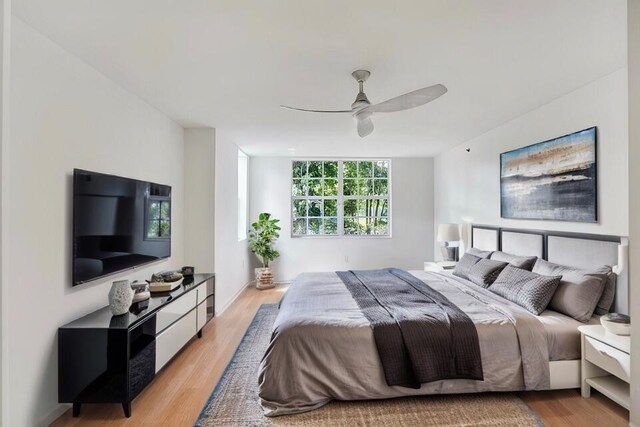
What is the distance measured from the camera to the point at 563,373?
228cm

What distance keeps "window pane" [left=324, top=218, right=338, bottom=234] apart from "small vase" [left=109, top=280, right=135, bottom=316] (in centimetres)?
431

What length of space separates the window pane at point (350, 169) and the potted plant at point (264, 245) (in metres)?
1.66

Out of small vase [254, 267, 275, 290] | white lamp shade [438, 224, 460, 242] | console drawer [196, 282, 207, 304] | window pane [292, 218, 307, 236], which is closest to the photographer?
console drawer [196, 282, 207, 304]

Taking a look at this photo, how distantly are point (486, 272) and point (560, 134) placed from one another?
4.80ft

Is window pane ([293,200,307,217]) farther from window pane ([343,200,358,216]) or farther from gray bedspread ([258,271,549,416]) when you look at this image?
gray bedspread ([258,271,549,416])

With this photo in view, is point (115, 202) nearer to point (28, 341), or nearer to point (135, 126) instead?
point (135, 126)

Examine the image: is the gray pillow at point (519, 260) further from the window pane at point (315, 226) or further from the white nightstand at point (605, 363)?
the window pane at point (315, 226)

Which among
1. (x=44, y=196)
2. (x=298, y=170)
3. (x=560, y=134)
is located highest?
(x=298, y=170)

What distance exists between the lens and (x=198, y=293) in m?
3.37

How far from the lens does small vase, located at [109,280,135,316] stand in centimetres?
231

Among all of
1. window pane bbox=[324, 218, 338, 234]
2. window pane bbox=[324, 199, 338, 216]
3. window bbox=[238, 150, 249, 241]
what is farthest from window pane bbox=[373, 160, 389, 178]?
window bbox=[238, 150, 249, 241]

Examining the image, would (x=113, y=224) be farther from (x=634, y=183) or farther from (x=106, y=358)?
(x=634, y=183)

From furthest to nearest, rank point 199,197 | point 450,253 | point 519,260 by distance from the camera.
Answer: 1. point 450,253
2. point 199,197
3. point 519,260

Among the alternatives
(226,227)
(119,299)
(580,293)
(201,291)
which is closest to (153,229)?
(201,291)
